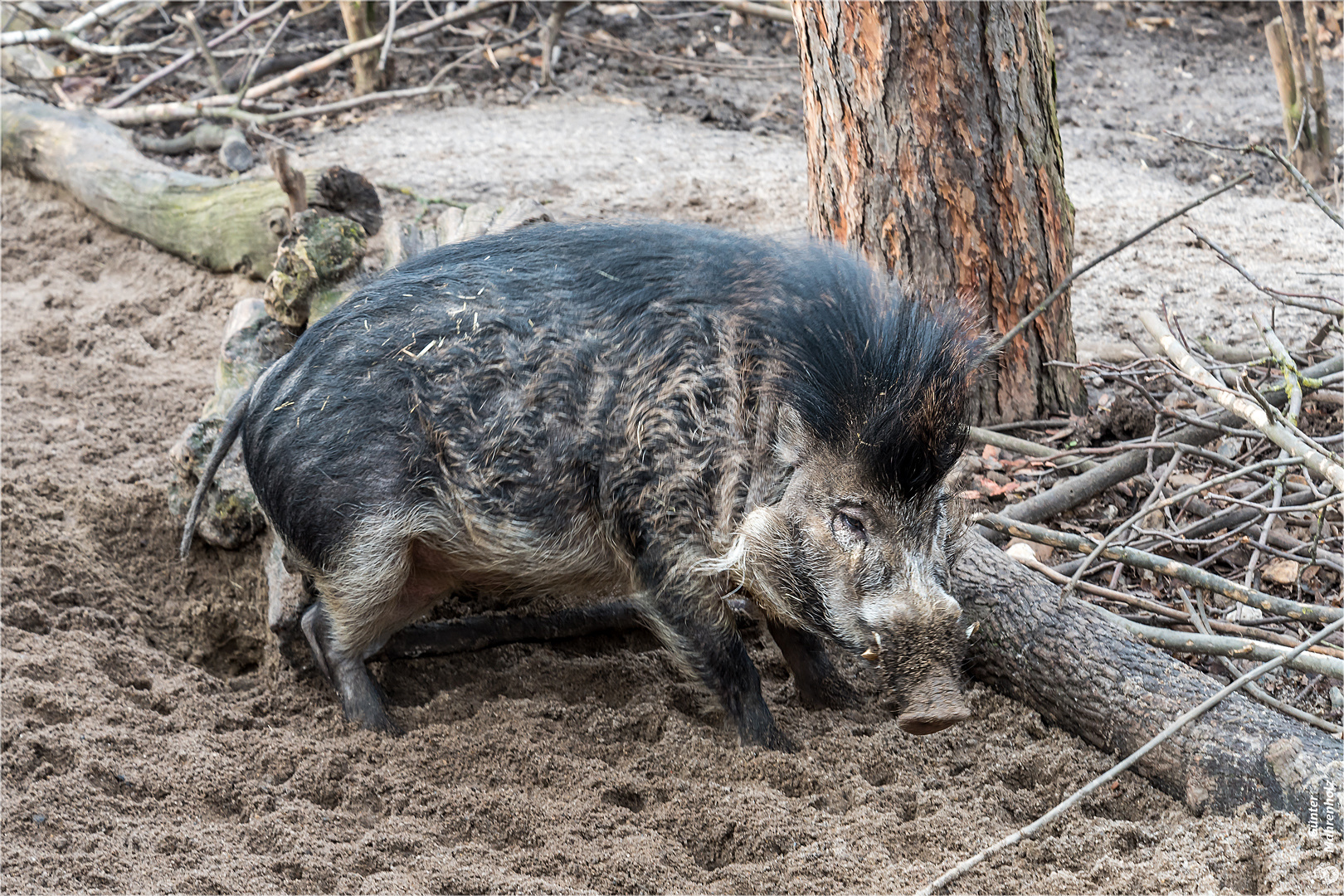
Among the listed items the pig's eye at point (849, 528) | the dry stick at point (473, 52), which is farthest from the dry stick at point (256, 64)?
the pig's eye at point (849, 528)

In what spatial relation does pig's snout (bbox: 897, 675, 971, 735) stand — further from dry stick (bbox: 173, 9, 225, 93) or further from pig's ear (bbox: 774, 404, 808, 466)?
dry stick (bbox: 173, 9, 225, 93)

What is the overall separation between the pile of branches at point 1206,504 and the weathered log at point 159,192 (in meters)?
3.13

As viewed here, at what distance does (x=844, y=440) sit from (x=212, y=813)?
6.43 feet

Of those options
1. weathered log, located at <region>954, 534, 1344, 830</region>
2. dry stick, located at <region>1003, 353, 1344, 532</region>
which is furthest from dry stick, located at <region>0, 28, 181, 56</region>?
weathered log, located at <region>954, 534, 1344, 830</region>

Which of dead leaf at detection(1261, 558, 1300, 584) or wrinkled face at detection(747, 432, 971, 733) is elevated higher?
wrinkled face at detection(747, 432, 971, 733)

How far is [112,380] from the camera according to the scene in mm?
5223

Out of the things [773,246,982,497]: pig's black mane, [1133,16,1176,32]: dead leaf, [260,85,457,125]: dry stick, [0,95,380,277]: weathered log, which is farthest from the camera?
[1133,16,1176,32]: dead leaf

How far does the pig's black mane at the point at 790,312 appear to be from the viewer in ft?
9.39

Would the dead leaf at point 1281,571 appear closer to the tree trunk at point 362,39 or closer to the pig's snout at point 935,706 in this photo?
the pig's snout at point 935,706

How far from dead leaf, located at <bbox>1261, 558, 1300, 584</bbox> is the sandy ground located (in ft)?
3.63

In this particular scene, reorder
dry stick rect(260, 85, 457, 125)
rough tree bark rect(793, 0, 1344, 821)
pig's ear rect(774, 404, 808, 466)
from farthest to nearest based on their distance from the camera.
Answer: dry stick rect(260, 85, 457, 125) < rough tree bark rect(793, 0, 1344, 821) < pig's ear rect(774, 404, 808, 466)

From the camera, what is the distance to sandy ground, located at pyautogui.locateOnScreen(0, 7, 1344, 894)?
269 cm

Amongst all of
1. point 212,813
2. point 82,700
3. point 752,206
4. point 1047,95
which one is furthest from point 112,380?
point 1047,95

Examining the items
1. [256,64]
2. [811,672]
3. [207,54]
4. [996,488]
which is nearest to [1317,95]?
[996,488]
